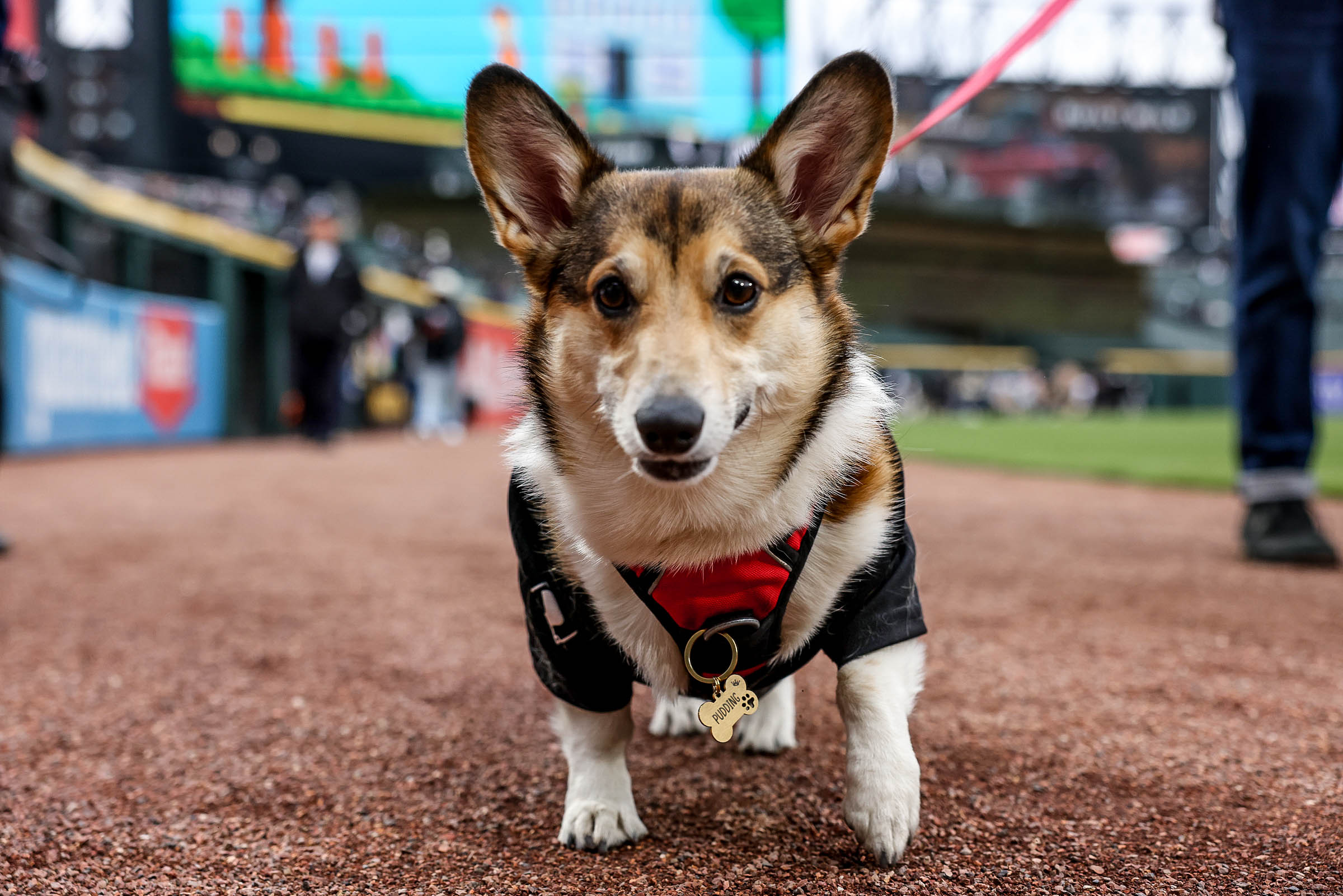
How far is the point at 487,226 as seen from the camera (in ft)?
105

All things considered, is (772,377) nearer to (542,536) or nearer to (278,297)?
(542,536)

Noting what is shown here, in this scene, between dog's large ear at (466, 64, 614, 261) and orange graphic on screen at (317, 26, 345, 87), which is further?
orange graphic on screen at (317, 26, 345, 87)

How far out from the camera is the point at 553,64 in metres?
24.4

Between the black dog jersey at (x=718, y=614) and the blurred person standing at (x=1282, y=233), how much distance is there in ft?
7.53

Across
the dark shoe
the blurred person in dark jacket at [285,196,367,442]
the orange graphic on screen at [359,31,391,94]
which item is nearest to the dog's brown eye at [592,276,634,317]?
the dark shoe

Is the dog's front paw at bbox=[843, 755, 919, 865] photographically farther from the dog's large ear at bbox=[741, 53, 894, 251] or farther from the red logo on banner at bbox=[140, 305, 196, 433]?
the red logo on banner at bbox=[140, 305, 196, 433]

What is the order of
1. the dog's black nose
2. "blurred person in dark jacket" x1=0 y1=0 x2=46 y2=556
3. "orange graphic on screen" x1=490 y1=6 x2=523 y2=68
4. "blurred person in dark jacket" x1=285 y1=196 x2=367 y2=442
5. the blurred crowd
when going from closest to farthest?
the dog's black nose < "blurred person in dark jacket" x1=0 y1=0 x2=46 y2=556 < "blurred person in dark jacket" x1=285 y1=196 x2=367 y2=442 < "orange graphic on screen" x1=490 y1=6 x2=523 y2=68 < the blurred crowd

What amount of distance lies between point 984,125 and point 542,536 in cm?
3799

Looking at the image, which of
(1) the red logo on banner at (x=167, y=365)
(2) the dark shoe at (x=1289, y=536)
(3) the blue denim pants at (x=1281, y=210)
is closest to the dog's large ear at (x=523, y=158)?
(3) the blue denim pants at (x=1281, y=210)

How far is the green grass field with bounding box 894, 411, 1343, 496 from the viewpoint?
7617 mm

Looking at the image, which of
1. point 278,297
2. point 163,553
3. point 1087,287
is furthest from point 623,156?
point 163,553

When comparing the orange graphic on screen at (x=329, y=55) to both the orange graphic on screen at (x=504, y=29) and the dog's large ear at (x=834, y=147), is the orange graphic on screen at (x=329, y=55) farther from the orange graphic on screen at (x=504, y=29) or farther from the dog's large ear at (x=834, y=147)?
the dog's large ear at (x=834, y=147)

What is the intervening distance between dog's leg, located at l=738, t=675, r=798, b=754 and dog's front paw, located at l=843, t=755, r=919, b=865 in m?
0.49

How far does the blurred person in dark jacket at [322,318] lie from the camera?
10211 millimetres
